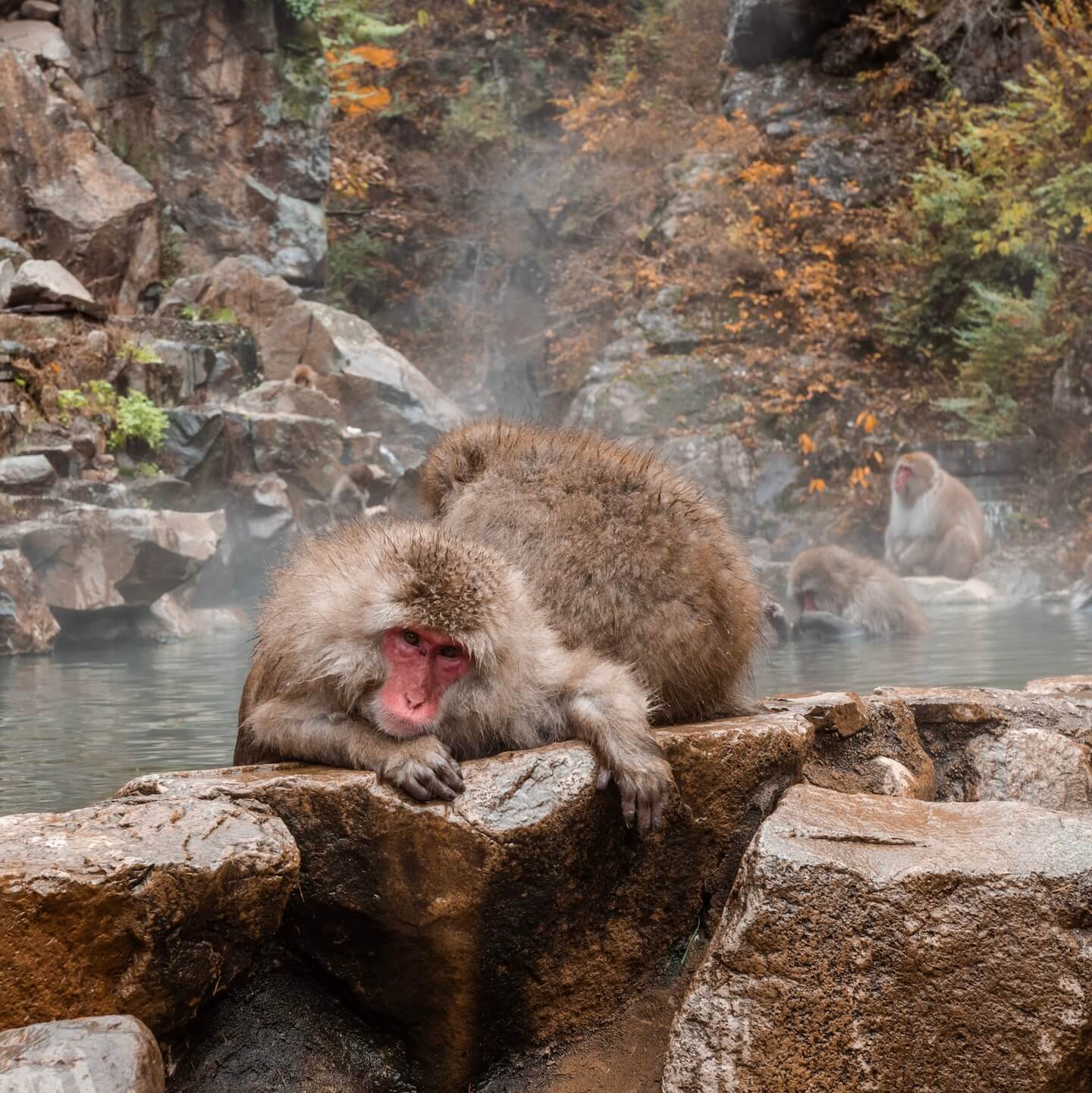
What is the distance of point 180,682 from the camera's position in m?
6.11

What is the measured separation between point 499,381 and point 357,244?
357 centimetres

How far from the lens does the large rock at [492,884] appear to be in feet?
6.71

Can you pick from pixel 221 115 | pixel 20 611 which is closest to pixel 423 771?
pixel 20 611

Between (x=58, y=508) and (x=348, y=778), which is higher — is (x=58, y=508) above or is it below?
below

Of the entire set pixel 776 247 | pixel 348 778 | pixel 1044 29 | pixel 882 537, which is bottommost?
pixel 882 537

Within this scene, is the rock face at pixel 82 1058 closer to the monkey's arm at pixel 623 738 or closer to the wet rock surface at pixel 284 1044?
the wet rock surface at pixel 284 1044

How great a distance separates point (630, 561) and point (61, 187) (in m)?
13.2

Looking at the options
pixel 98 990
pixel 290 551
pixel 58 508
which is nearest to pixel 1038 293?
pixel 58 508

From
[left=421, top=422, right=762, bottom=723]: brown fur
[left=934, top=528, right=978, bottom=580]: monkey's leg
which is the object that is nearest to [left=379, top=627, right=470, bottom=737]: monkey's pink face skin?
[left=421, top=422, right=762, bottom=723]: brown fur

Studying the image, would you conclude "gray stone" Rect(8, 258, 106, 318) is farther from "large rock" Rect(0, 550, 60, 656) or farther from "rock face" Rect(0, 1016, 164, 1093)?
"rock face" Rect(0, 1016, 164, 1093)

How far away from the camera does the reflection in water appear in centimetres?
376

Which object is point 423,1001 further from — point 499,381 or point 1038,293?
point 499,381

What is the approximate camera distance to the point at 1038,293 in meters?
13.2

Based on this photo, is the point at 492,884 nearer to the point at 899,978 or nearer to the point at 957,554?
the point at 899,978
